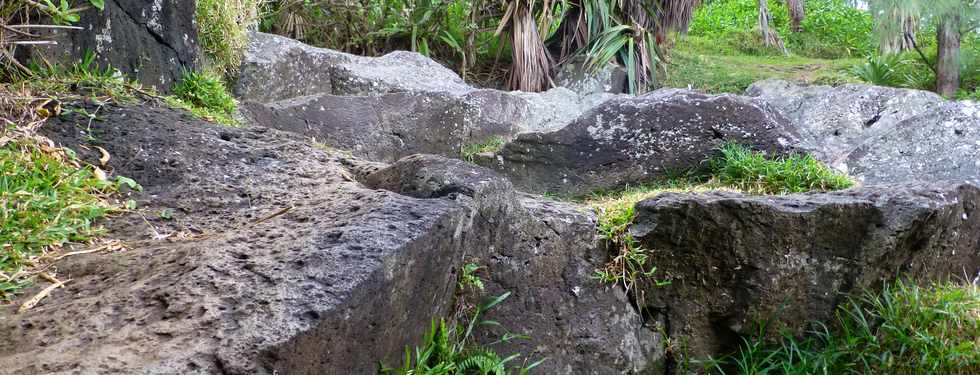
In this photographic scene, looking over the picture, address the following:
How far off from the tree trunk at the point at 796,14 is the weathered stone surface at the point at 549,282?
37.7 ft

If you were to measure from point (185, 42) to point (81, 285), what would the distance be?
91.2 inches

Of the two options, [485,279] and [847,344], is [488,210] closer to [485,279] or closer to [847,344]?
[485,279]

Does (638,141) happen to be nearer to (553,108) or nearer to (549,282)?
(549,282)

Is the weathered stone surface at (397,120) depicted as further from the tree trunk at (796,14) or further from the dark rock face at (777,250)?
the tree trunk at (796,14)

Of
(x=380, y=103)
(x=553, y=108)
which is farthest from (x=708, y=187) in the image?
(x=553, y=108)

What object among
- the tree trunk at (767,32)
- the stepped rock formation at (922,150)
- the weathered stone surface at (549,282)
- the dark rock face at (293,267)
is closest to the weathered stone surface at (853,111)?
the stepped rock formation at (922,150)

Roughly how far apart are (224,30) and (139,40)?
→ 3.49 feet

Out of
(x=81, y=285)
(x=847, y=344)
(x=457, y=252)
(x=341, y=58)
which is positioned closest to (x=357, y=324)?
(x=457, y=252)

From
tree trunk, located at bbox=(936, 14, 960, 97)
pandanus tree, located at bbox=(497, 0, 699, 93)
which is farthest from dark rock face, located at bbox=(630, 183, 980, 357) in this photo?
tree trunk, located at bbox=(936, 14, 960, 97)

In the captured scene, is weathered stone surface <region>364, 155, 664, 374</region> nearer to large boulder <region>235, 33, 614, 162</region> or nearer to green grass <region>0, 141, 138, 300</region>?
green grass <region>0, 141, 138, 300</region>

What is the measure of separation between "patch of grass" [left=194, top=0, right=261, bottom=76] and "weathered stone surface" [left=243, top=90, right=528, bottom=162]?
58 centimetres

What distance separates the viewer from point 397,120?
530cm

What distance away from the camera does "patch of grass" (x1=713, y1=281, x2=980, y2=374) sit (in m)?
3.20

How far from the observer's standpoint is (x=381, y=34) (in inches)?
337
